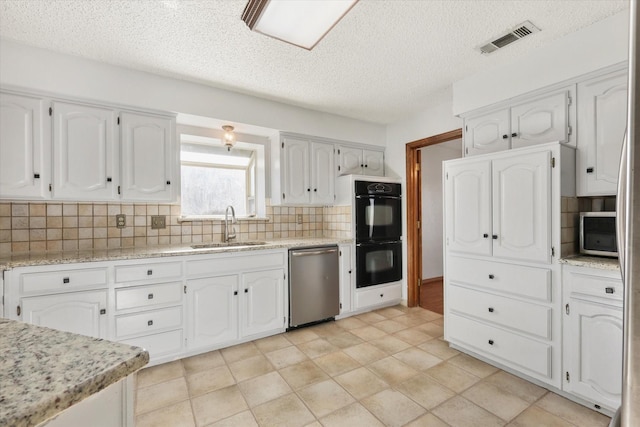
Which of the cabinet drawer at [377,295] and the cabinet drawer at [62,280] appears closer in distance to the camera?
the cabinet drawer at [62,280]

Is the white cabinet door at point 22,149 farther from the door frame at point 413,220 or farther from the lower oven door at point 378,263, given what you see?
the door frame at point 413,220

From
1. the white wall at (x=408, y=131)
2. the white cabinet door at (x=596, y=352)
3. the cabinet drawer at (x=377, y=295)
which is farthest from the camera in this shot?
the cabinet drawer at (x=377, y=295)

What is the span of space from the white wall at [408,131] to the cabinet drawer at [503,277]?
4.09 feet

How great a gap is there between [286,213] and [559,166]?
270 cm

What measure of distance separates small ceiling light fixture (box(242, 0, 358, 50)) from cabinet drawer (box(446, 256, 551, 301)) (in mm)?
2052

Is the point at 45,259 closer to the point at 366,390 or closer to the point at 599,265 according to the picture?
the point at 366,390

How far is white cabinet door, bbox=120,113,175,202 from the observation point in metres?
2.48

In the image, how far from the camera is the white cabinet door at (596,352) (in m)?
1.69

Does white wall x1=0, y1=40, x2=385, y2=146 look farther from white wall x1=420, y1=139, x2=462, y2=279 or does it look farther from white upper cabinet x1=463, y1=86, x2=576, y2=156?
white wall x1=420, y1=139, x2=462, y2=279

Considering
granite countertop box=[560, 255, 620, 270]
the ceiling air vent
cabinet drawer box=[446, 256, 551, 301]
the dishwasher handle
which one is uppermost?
the ceiling air vent

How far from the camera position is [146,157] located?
101 inches

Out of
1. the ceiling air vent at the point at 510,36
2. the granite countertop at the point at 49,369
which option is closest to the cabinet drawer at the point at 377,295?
the ceiling air vent at the point at 510,36

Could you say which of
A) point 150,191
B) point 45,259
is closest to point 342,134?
point 150,191

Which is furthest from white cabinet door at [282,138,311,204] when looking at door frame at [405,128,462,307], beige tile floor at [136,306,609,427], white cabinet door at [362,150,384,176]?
beige tile floor at [136,306,609,427]
